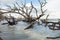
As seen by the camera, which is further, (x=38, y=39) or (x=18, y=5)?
(x=18, y=5)

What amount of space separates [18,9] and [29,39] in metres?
13.5

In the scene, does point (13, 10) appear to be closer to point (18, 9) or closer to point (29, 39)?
point (18, 9)

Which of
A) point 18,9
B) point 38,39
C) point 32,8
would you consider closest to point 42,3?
point 32,8

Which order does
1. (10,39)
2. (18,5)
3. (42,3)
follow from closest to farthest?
(10,39) → (42,3) → (18,5)

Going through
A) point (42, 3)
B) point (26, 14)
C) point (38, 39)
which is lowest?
point (38, 39)

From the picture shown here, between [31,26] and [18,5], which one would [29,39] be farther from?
[18,5]

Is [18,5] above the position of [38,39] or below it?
above

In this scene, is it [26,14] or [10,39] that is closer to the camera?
[10,39]

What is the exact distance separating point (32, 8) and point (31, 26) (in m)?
3.88

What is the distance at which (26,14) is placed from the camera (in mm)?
32750

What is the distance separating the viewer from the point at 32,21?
1261 inches

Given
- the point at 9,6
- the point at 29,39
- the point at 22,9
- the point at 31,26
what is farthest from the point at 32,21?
the point at 29,39

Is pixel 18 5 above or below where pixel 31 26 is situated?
above

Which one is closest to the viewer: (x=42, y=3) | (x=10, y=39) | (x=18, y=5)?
(x=10, y=39)
